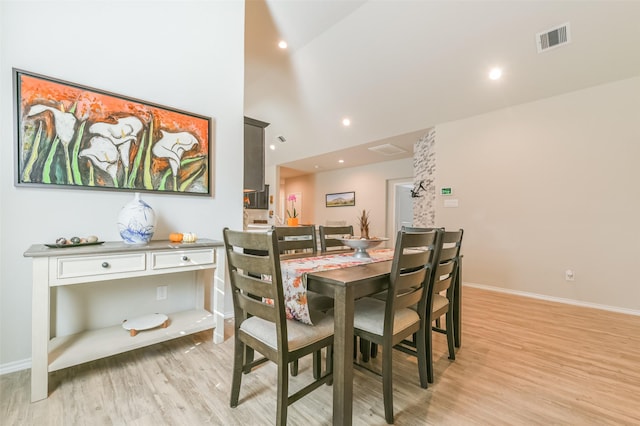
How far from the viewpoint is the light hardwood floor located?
1410 mm

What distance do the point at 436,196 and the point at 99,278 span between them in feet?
14.9

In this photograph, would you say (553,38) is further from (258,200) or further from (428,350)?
(258,200)

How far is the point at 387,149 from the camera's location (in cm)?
565

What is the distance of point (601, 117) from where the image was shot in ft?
10.4

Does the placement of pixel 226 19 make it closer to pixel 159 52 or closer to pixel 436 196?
pixel 159 52

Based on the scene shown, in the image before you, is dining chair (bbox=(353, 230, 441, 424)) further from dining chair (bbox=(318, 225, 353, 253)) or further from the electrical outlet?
the electrical outlet

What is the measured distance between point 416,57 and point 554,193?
101 inches

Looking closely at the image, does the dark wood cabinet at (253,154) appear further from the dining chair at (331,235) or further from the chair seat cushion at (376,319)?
the chair seat cushion at (376,319)

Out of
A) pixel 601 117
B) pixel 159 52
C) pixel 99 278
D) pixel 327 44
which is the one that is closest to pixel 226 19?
pixel 159 52

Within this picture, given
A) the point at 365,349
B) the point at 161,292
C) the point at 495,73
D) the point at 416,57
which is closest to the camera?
the point at 365,349

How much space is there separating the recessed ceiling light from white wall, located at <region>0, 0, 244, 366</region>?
3124 millimetres

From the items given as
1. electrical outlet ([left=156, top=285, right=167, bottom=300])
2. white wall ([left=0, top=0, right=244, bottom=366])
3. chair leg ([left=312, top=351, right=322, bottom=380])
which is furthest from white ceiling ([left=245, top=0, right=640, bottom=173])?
chair leg ([left=312, top=351, right=322, bottom=380])

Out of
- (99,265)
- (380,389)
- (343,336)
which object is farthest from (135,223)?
(380,389)

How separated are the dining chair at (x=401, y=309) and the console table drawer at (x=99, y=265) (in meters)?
1.51
